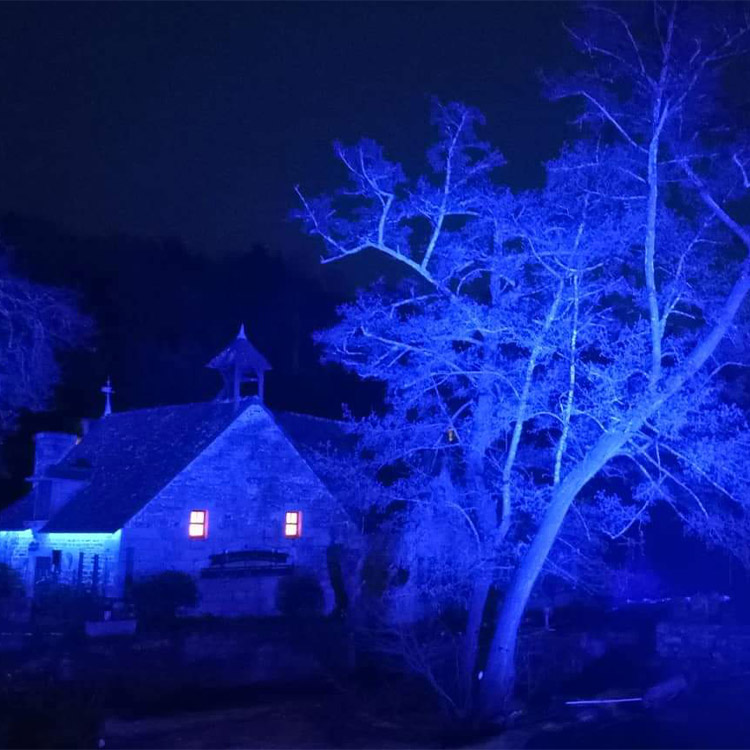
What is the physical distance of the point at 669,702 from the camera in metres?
20.5

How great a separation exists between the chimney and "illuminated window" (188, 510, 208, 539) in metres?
6.88

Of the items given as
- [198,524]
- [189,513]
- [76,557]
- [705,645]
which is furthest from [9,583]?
[705,645]

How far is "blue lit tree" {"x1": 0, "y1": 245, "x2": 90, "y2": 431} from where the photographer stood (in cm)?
2095

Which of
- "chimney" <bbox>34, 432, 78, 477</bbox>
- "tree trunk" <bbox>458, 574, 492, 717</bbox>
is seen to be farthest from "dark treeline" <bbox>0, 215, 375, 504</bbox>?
"tree trunk" <bbox>458, 574, 492, 717</bbox>

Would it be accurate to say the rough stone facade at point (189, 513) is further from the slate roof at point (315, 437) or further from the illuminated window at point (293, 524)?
the slate roof at point (315, 437)

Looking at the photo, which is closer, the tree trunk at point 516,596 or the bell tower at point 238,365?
the tree trunk at point 516,596

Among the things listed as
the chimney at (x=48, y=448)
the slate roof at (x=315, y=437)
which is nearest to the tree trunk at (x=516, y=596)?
the slate roof at (x=315, y=437)

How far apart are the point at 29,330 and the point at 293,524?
12945mm

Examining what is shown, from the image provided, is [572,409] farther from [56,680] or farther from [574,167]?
[56,680]

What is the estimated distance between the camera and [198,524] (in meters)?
30.0

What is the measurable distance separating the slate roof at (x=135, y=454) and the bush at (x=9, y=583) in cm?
214

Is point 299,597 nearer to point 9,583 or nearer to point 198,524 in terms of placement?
point 198,524

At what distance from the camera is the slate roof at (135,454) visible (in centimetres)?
3005

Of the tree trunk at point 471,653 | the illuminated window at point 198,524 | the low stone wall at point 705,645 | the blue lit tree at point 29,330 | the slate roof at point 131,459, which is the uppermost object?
the blue lit tree at point 29,330
